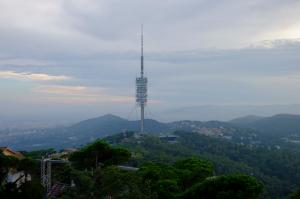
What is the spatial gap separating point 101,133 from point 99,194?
114 meters

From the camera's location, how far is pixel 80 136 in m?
121

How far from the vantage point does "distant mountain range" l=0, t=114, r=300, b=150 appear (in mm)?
110312

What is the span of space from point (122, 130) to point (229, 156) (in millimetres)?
54823

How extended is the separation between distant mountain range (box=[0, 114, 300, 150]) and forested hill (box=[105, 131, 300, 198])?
106ft

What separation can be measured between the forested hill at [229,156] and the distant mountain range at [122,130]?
106ft

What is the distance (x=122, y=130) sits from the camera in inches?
4838

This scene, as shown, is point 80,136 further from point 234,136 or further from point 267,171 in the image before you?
point 267,171

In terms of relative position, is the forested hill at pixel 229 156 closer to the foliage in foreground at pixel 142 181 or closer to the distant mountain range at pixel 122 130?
the foliage in foreground at pixel 142 181

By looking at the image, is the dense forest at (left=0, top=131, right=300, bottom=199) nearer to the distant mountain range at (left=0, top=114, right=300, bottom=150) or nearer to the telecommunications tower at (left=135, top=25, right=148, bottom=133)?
the telecommunications tower at (left=135, top=25, right=148, bottom=133)

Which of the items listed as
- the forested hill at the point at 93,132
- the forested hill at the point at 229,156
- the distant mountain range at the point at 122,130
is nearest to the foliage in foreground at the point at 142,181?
the forested hill at the point at 229,156

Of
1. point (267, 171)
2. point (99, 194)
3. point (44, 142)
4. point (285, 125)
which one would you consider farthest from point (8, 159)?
point (285, 125)

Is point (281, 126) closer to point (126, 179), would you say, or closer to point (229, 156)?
point (229, 156)

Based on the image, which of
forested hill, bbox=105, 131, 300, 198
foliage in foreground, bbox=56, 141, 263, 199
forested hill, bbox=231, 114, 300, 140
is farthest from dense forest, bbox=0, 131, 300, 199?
forested hill, bbox=231, 114, 300, 140

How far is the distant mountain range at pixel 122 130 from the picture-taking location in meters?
110
